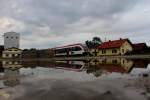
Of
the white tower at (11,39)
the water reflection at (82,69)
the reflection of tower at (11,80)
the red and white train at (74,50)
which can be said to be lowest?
the reflection of tower at (11,80)

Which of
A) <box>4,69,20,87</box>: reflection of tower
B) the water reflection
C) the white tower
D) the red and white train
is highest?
the white tower

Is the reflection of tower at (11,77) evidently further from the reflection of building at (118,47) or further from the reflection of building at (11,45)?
the reflection of building at (11,45)

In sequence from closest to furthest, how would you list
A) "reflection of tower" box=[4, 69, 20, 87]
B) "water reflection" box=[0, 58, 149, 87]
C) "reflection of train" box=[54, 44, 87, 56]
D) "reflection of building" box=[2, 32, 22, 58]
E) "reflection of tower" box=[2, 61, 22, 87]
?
"reflection of tower" box=[4, 69, 20, 87] < "reflection of tower" box=[2, 61, 22, 87] < "water reflection" box=[0, 58, 149, 87] < "reflection of train" box=[54, 44, 87, 56] < "reflection of building" box=[2, 32, 22, 58]

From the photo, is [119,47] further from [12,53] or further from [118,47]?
[12,53]

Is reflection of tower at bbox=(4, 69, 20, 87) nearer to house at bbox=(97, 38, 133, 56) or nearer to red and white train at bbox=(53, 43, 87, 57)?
red and white train at bbox=(53, 43, 87, 57)

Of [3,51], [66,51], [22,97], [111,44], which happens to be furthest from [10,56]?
[22,97]

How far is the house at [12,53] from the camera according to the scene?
119m

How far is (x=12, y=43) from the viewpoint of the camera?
127m

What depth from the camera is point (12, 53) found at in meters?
120

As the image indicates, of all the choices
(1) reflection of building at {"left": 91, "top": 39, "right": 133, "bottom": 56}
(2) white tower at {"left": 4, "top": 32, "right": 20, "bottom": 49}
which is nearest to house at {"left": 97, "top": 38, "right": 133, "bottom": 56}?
(1) reflection of building at {"left": 91, "top": 39, "right": 133, "bottom": 56}

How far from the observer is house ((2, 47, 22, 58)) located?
391 ft

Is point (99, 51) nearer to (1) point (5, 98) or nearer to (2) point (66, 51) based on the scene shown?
(2) point (66, 51)

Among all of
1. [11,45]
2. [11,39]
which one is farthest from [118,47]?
[11,39]

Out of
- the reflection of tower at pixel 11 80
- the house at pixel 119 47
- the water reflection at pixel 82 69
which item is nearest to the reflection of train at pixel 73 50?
the house at pixel 119 47
